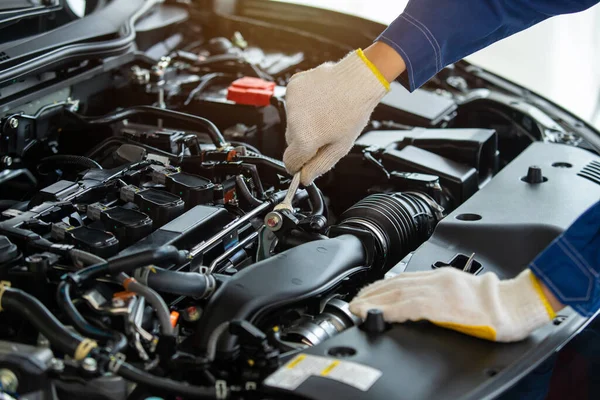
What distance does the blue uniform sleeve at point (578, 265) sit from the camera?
1233 millimetres

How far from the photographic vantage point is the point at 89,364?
1.11 metres

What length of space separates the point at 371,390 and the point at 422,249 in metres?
0.52

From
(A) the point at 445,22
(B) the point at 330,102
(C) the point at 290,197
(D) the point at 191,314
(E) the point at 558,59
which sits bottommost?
(E) the point at 558,59

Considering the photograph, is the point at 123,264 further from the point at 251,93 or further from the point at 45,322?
the point at 251,93

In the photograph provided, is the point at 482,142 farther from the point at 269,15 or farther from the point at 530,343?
the point at 269,15

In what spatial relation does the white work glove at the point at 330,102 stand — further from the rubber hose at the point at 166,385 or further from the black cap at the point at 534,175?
the rubber hose at the point at 166,385

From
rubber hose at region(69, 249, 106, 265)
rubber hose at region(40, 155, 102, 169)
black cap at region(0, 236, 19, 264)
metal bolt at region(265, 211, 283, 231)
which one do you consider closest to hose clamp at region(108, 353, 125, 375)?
rubber hose at region(69, 249, 106, 265)

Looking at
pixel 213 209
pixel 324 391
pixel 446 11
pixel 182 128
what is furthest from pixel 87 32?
pixel 324 391

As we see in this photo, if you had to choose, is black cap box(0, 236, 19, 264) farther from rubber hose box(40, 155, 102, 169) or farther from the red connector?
the red connector

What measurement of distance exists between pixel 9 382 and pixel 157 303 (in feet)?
0.81

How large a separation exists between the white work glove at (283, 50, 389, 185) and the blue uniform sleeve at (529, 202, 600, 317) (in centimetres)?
52

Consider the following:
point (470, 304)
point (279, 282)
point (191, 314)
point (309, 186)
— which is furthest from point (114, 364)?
point (309, 186)

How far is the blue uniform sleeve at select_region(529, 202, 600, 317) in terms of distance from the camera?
123 centimetres

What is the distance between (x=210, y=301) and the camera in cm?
130
